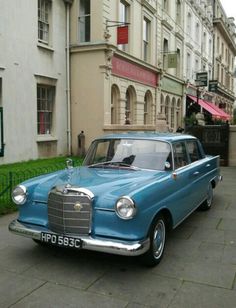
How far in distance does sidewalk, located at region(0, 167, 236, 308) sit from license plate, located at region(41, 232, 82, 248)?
344 millimetres

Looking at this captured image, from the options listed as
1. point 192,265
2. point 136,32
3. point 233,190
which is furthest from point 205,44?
point 192,265

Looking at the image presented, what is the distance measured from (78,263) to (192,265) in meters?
1.39

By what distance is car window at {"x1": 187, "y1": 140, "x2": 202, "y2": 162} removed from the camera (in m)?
6.39

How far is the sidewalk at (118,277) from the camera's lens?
3584 mm

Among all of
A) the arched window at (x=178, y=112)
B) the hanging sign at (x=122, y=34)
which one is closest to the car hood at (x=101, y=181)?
the hanging sign at (x=122, y=34)

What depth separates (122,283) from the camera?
3.97 meters

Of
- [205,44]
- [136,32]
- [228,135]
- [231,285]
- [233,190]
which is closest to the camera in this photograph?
[231,285]

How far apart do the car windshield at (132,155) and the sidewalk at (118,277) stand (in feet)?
3.92

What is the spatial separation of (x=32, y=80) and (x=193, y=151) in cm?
918

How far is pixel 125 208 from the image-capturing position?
399cm

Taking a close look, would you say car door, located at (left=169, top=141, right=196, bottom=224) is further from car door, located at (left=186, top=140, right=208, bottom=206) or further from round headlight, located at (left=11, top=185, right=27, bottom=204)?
round headlight, located at (left=11, top=185, right=27, bottom=204)

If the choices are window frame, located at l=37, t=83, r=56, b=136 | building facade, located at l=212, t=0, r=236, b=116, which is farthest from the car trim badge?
building facade, located at l=212, t=0, r=236, b=116

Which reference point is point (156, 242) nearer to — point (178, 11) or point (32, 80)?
point (32, 80)

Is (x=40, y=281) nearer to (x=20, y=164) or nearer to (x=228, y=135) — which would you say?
(x=20, y=164)
